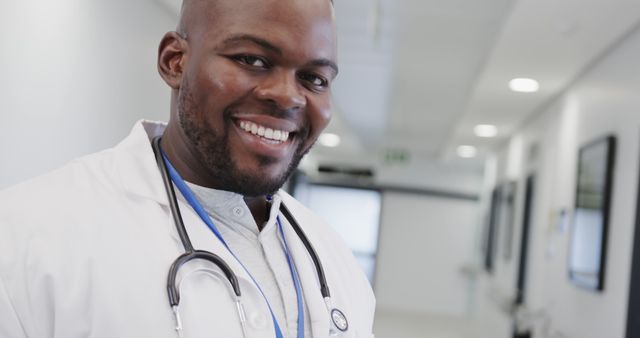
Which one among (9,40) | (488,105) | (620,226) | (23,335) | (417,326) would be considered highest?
(488,105)

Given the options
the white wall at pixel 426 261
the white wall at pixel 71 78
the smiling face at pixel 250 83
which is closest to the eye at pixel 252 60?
the smiling face at pixel 250 83

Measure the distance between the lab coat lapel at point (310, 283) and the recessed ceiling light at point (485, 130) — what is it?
6.32 metres

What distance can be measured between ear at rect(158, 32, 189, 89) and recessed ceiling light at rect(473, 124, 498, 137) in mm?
A: 6487

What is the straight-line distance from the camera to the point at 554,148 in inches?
217

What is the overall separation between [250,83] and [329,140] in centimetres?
983

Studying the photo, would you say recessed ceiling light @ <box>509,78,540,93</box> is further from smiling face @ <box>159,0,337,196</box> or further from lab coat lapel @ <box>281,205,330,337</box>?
smiling face @ <box>159,0,337,196</box>

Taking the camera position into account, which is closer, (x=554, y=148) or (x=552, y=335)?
(x=552, y=335)

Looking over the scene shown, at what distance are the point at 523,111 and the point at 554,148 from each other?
0.94 meters

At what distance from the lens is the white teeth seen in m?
1.04

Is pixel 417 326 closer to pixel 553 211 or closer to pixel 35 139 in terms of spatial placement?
pixel 553 211

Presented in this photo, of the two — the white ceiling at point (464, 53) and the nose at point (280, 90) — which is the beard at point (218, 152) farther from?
the white ceiling at point (464, 53)

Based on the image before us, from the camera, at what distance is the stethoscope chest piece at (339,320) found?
1176 millimetres

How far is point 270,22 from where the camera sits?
1.04 m

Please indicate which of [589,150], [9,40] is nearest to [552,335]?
[589,150]
